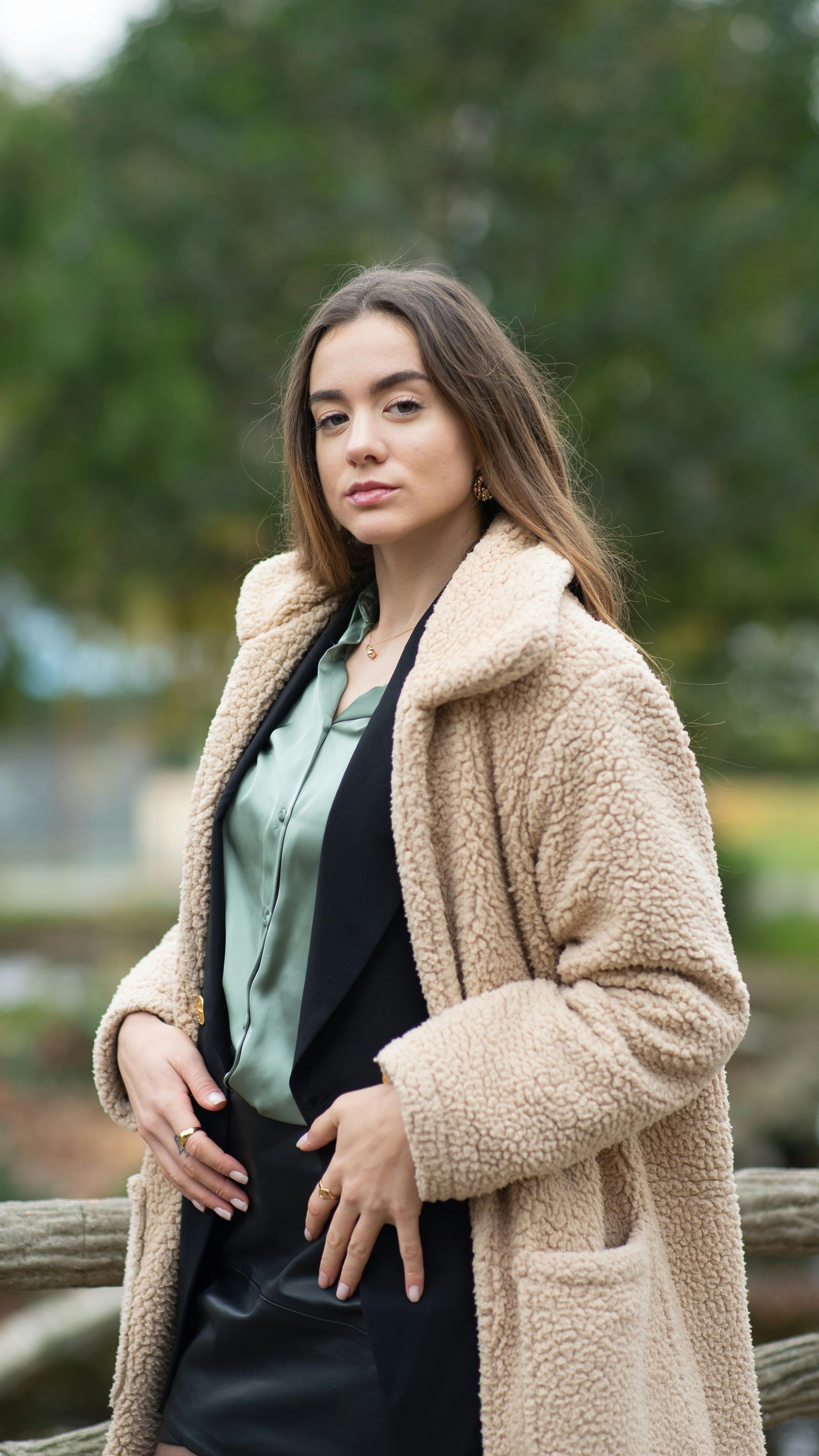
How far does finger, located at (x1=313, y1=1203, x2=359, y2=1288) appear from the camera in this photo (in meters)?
1.48

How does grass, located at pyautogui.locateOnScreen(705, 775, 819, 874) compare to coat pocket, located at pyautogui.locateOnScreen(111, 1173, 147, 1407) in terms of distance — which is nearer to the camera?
coat pocket, located at pyautogui.locateOnScreen(111, 1173, 147, 1407)

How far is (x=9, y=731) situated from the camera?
12953 millimetres

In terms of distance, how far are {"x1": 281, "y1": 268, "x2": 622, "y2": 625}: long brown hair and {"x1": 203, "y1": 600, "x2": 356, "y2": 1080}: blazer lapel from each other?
33cm

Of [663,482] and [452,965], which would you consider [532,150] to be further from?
[452,965]

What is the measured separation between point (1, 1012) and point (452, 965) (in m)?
7.69

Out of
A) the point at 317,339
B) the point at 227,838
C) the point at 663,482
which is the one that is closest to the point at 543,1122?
the point at 227,838

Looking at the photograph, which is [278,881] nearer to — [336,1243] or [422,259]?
[336,1243]

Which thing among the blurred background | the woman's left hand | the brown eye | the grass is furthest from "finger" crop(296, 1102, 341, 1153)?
the grass

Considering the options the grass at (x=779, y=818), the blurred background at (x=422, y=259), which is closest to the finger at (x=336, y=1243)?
the blurred background at (x=422, y=259)

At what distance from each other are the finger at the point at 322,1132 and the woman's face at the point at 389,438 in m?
0.73

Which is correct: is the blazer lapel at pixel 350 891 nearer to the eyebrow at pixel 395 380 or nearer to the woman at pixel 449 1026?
the woman at pixel 449 1026

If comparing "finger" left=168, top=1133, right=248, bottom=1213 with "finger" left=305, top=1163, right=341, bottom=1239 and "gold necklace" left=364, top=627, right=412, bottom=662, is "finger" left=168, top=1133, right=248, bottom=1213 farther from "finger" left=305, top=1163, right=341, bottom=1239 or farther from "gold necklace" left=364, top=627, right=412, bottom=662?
"gold necklace" left=364, top=627, right=412, bottom=662

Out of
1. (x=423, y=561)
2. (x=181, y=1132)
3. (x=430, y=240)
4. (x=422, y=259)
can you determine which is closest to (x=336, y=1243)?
(x=181, y=1132)

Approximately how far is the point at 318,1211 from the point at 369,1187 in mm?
92
